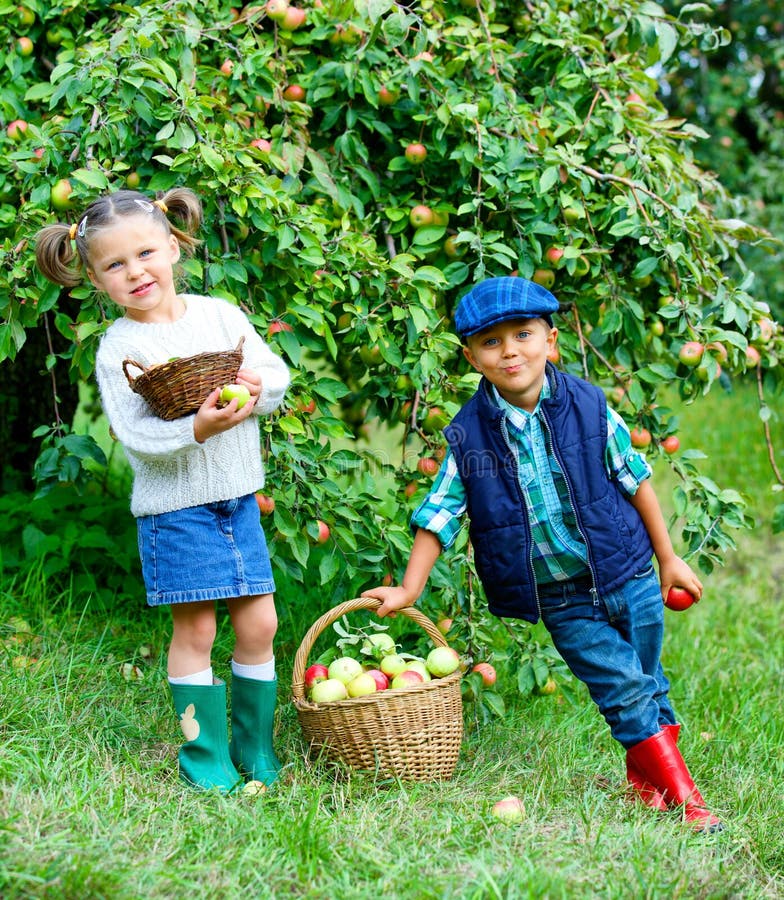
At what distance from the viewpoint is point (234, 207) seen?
2434mm

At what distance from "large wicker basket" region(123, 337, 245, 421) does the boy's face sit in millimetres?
535

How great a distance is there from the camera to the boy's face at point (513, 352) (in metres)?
2.22

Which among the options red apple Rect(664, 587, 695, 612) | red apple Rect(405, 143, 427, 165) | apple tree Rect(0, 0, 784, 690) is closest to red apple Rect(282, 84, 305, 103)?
apple tree Rect(0, 0, 784, 690)

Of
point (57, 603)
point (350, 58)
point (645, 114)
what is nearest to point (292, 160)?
point (350, 58)

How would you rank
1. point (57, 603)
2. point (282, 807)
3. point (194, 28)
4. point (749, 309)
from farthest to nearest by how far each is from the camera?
point (57, 603)
point (749, 309)
point (194, 28)
point (282, 807)

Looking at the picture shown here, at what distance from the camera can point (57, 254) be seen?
2.35 m

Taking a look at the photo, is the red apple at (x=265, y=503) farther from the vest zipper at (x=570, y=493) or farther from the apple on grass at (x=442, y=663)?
the vest zipper at (x=570, y=493)

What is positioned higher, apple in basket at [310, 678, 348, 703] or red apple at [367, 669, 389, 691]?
apple in basket at [310, 678, 348, 703]

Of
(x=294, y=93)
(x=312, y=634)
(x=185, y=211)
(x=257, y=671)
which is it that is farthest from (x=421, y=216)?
(x=257, y=671)

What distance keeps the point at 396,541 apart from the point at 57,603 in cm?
122

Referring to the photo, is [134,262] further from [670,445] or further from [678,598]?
[670,445]

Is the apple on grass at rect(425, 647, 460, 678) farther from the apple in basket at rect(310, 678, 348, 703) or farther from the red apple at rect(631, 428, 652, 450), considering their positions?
the red apple at rect(631, 428, 652, 450)

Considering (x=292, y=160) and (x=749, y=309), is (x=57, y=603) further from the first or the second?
(x=749, y=309)

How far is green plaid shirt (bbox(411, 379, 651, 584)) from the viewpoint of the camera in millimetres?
2281
